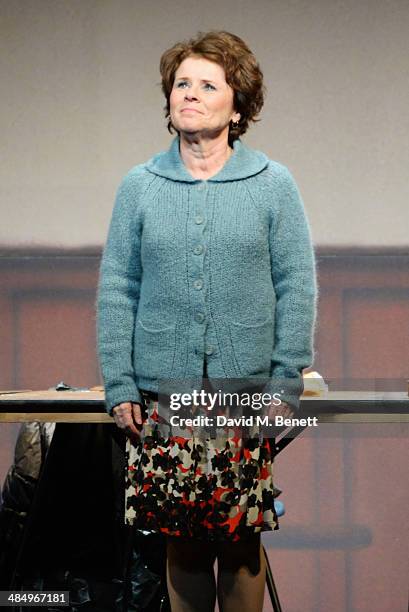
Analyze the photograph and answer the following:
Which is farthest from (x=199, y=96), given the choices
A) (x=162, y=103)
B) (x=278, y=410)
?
(x=162, y=103)

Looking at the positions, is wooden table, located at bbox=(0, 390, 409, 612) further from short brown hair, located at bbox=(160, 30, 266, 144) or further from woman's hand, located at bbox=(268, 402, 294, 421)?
short brown hair, located at bbox=(160, 30, 266, 144)

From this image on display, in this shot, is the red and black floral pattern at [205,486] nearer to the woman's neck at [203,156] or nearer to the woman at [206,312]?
the woman at [206,312]

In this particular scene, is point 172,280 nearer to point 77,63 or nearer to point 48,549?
point 48,549

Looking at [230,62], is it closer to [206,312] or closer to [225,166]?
[225,166]

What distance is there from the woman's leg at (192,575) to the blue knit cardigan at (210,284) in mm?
299

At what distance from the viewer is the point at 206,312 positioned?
182cm

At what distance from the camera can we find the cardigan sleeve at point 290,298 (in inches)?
72.3

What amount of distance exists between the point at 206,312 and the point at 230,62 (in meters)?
0.47

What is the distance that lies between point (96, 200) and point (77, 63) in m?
0.43

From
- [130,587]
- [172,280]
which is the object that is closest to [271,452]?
[172,280]

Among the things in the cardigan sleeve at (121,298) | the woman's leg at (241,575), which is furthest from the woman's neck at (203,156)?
the woman's leg at (241,575)

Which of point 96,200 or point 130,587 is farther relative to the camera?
point 96,200

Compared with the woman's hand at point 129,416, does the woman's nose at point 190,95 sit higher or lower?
higher

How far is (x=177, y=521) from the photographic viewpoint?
184 centimetres
